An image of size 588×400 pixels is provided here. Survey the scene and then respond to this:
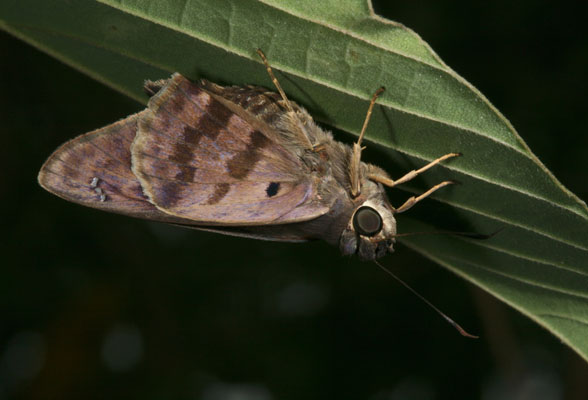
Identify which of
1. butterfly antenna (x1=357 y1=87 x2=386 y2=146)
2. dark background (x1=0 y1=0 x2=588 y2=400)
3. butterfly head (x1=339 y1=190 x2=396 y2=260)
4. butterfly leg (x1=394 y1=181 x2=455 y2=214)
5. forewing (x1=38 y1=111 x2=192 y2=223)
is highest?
butterfly antenna (x1=357 y1=87 x2=386 y2=146)

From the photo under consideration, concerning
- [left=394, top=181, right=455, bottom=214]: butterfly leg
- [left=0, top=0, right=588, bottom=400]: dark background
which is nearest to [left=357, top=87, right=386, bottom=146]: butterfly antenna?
[left=394, top=181, right=455, bottom=214]: butterfly leg

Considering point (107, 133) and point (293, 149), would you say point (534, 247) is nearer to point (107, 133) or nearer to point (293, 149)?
point (293, 149)

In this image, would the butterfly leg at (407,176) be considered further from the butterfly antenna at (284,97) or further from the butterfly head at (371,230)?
the butterfly antenna at (284,97)

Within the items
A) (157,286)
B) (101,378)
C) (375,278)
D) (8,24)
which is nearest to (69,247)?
(157,286)

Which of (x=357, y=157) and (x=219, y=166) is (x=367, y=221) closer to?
(x=357, y=157)

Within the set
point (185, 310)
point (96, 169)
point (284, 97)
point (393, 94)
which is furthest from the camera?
point (185, 310)

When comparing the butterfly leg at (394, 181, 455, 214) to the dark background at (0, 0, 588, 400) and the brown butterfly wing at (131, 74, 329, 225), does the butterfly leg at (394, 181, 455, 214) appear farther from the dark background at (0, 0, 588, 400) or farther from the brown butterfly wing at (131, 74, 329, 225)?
the dark background at (0, 0, 588, 400)

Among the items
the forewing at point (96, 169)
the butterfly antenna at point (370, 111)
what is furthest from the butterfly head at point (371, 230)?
the forewing at point (96, 169)

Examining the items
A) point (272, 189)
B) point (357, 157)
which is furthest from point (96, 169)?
point (357, 157)
